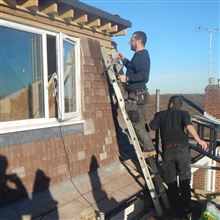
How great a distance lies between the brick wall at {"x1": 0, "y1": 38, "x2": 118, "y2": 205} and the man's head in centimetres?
73

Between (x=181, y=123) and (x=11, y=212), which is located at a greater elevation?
(x=181, y=123)

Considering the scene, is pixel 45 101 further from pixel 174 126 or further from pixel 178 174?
pixel 178 174

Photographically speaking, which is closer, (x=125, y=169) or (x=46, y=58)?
(x=46, y=58)

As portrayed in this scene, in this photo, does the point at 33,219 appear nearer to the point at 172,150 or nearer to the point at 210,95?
the point at 172,150

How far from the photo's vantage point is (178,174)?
5.58 m

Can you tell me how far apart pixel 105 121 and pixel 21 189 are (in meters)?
2.31

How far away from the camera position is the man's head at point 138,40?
221 inches

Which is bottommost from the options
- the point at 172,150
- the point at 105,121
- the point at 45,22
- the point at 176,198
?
the point at 176,198

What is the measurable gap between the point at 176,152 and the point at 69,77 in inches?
86.4

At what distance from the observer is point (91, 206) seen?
188 inches

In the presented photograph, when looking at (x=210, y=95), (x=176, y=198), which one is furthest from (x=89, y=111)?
(x=210, y=95)

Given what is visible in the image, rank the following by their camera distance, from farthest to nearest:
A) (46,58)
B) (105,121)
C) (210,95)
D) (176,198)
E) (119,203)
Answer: (210,95) → (105,121) → (176,198) → (119,203) → (46,58)

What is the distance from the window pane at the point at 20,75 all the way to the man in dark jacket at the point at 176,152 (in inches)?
84.4

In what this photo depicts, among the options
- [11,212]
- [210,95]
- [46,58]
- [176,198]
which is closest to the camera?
[11,212]
